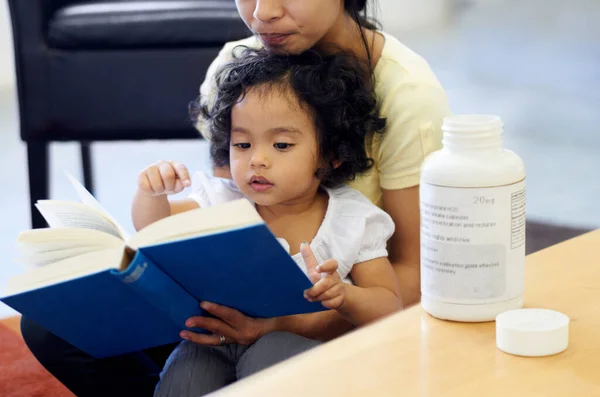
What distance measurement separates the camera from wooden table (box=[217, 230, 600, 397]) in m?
0.67

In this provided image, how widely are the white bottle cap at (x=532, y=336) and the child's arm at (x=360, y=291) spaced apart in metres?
0.25

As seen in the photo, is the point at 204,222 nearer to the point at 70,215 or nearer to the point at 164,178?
the point at 70,215

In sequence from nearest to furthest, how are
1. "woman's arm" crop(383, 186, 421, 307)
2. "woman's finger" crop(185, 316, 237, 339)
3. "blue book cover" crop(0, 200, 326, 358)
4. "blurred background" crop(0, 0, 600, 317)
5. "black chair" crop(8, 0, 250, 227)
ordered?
"blue book cover" crop(0, 200, 326, 358), "woman's finger" crop(185, 316, 237, 339), "woman's arm" crop(383, 186, 421, 307), "black chair" crop(8, 0, 250, 227), "blurred background" crop(0, 0, 600, 317)

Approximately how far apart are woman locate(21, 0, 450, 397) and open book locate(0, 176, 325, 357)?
11 centimetres

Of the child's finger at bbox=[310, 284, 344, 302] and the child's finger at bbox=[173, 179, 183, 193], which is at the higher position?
the child's finger at bbox=[173, 179, 183, 193]

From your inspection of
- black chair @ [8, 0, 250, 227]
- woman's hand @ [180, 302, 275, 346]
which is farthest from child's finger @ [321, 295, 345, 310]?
black chair @ [8, 0, 250, 227]

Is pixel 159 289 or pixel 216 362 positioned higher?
pixel 159 289

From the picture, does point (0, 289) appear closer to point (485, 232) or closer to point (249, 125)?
point (249, 125)

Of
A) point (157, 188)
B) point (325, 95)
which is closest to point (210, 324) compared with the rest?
point (157, 188)

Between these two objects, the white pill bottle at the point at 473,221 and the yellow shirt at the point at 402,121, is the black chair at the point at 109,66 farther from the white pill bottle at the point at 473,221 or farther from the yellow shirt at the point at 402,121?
the white pill bottle at the point at 473,221

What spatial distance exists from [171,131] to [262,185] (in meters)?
0.86

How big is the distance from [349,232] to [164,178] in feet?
0.80

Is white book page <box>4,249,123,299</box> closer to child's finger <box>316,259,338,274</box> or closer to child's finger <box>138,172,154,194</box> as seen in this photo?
child's finger <box>316,259,338,274</box>

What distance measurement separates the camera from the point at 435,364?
705mm
